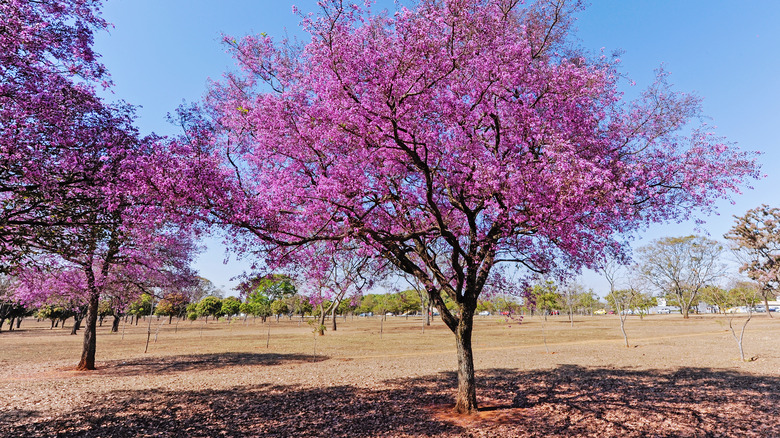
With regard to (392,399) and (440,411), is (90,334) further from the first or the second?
(440,411)

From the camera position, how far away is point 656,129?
1102 centimetres

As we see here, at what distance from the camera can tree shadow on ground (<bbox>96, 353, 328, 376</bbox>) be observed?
1964cm

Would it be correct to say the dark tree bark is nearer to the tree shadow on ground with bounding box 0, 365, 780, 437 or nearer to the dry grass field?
the dry grass field

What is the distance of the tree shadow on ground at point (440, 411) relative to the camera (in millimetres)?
9258

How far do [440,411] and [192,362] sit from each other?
58.5 feet

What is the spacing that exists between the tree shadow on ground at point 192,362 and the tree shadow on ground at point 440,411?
680 cm

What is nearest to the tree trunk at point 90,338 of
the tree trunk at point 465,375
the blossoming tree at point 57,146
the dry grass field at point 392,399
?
the dry grass field at point 392,399

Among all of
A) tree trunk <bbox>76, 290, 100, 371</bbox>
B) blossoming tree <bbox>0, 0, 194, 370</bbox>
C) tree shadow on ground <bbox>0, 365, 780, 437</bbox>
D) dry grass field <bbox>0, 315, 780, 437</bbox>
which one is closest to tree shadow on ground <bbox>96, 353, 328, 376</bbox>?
dry grass field <bbox>0, 315, 780, 437</bbox>

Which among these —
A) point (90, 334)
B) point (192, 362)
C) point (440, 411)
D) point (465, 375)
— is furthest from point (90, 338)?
point (465, 375)

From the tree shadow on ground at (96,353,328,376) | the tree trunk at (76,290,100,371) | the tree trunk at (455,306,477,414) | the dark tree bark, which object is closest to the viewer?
the tree trunk at (455,306,477,414)

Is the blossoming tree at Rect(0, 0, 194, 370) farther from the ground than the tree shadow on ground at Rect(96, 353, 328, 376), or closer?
farther from the ground

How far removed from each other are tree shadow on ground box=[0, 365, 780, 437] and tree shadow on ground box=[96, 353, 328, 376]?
6798 millimetres

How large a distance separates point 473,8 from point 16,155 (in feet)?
31.4

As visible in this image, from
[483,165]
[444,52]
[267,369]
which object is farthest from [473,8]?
[267,369]
